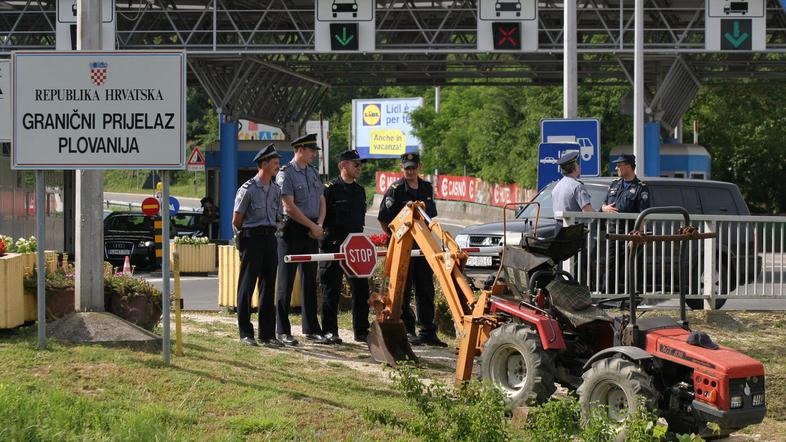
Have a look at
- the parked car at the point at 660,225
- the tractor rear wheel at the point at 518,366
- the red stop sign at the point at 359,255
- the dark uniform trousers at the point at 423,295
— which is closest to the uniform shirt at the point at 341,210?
the red stop sign at the point at 359,255

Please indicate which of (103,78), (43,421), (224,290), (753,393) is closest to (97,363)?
(43,421)

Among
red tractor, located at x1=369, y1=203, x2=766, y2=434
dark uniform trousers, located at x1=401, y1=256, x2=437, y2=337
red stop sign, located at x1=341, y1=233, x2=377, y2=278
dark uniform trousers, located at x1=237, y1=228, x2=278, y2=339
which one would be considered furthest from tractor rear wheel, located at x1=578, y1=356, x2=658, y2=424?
dark uniform trousers, located at x1=401, y1=256, x2=437, y2=337

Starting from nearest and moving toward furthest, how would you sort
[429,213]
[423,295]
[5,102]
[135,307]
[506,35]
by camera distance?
[5,102], [135,307], [429,213], [423,295], [506,35]

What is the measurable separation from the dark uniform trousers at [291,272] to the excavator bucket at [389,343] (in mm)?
1297

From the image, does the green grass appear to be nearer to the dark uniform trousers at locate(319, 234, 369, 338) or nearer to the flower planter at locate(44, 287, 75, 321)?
the flower planter at locate(44, 287, 75, 321)

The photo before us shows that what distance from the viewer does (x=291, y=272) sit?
40.7 feet

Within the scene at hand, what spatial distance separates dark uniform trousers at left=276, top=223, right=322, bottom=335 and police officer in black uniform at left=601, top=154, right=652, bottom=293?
338 cm

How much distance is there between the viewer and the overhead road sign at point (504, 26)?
30.8m

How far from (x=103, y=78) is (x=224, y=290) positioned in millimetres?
6147

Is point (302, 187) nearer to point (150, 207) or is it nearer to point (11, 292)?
point (11, 292)

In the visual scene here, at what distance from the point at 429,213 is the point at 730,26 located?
799 inches

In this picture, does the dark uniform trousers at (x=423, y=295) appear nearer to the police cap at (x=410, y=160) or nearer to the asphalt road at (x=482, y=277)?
the police cap at (x=410, y=160)

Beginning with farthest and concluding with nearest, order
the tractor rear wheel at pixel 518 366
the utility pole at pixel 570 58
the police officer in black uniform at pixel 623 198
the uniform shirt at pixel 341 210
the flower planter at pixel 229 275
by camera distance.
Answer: the utility pole at pixel 570 58, the flower planter at pixel 229 275, the police officer in black uniform at pixel 623 198, the uniform shirt at pixel 341 210, the tractor rear wheel at pixel 518 366

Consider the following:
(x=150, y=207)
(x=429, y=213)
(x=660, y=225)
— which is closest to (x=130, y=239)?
(x=150, y=207)
